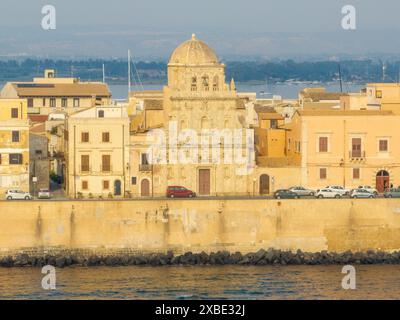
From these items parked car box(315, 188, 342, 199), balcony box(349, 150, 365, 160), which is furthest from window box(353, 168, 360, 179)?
parked car box(315, 188, 342, 199)

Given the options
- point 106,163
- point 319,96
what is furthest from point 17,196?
point 319,96

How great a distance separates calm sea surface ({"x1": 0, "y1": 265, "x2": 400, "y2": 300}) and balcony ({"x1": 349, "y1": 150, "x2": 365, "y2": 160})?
5.10m

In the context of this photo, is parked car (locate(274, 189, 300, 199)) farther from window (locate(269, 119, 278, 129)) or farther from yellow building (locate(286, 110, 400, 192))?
window (locate(269, 119, 278, 129))

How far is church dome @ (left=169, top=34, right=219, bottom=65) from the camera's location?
4094cm

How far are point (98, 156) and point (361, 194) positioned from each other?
7468 millimetres

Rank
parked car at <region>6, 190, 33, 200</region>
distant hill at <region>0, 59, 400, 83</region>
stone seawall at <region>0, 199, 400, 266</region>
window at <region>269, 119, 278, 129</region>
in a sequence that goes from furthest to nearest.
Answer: distant hill at <region>0, 59, 400, 83</region> < window at <region>269, 119, 278, 129</region> < parked car at <region>6, 190, 33, 200</region> < stone seawall at <region>0, 199, 400, 266</region>

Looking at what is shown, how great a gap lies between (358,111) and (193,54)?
503 centimetres

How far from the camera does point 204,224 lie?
3688cm

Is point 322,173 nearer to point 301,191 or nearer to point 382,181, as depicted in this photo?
point 301,191

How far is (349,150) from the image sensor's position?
40250 mm

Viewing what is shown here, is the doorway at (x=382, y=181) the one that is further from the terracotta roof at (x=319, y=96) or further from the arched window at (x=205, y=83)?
the terracotta roof at (x=319, y=96)

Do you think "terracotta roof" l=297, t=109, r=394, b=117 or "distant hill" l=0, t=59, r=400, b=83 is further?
"distant hill" l=0, t=59, r=400, b=83

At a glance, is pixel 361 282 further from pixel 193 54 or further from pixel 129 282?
pixel 193 54

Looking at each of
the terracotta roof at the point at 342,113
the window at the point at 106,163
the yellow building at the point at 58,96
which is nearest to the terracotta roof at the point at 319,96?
the yellow building at the point at 58,96
